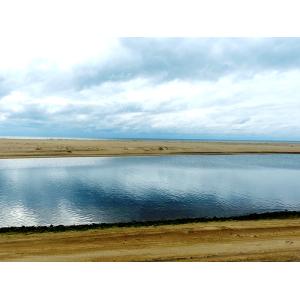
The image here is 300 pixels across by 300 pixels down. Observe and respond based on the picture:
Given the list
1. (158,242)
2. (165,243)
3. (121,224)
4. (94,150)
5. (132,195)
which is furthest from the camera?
(94,150)

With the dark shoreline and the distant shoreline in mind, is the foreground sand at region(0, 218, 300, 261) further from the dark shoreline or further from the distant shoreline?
the dark shoreline

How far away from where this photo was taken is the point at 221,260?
1459 centimetres

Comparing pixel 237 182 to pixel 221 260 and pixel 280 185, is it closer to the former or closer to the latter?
pixel 280 185

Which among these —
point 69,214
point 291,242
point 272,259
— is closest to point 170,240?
point 272,259

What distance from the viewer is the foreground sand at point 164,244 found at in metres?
14.9

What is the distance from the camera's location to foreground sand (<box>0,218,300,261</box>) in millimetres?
14922

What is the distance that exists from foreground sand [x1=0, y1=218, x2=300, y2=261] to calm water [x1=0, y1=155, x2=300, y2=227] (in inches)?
195

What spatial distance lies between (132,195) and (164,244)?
52.3ft

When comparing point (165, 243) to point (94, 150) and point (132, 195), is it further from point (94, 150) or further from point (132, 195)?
point (94, 150)

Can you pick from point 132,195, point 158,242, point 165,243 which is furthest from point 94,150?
point 165,243

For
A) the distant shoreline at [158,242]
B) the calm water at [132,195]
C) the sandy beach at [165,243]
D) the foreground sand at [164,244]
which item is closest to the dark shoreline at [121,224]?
the distant shoreline at [158,242]

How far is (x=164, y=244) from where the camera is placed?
16781 mm

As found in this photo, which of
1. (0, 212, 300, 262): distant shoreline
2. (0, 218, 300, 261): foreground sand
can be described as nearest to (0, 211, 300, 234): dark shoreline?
(0, 212, 300, 262): distant shoreline

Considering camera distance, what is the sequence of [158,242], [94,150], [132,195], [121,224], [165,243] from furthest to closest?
[94,150] → [132,195] → [121,224] → [158,242] → [165,243]
